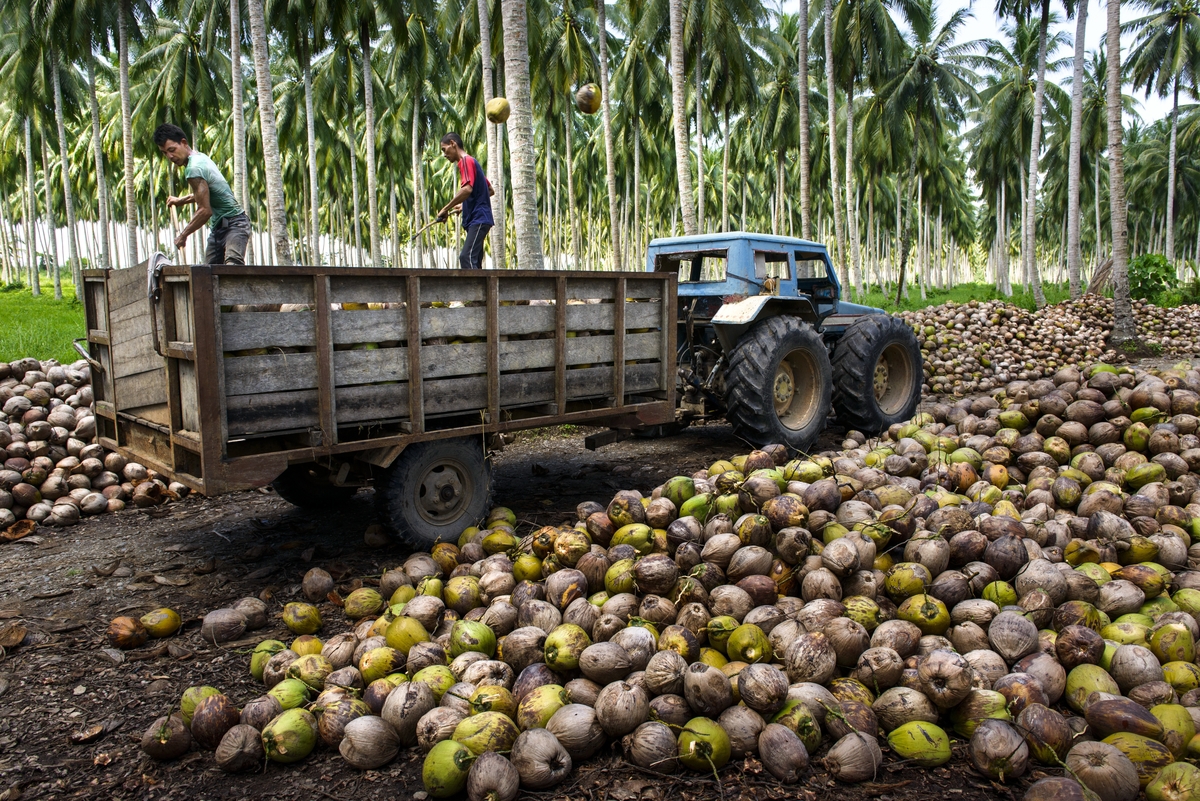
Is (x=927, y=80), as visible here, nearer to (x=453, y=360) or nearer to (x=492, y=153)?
(x=492, y=153)

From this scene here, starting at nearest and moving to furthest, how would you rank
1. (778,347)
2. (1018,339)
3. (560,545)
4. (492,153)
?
(560,545), (778,347), (1018,339), (492,153)

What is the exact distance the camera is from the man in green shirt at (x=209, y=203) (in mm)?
6164

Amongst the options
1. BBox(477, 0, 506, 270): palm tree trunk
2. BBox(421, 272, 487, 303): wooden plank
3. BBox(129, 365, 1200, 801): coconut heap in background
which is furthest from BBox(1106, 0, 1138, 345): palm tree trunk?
BBox(421, 272, 487, 303): wooden plank

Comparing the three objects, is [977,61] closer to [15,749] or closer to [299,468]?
[299,468]

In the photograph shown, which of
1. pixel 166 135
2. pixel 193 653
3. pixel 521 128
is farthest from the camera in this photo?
pixel 521 128

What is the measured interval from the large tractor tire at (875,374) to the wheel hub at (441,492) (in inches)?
198

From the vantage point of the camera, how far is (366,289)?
4.96 m

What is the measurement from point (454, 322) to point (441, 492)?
1.26m

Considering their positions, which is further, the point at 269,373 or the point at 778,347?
the point at 778,347

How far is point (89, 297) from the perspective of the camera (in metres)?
5.98

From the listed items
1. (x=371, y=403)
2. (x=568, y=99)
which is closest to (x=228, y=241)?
(x=371, y=403)

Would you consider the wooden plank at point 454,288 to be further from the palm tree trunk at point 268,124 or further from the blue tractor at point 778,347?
the palm tree trunk at point 268,124

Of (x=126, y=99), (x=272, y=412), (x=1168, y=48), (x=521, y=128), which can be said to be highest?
(x=1168, y=48)

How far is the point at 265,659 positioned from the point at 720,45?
26.3 metres
